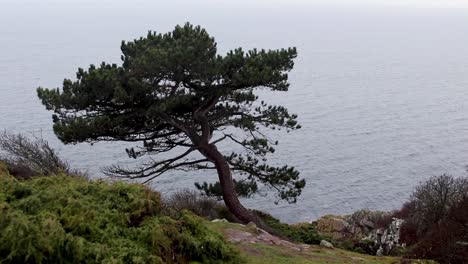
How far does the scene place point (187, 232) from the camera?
632 centimetres

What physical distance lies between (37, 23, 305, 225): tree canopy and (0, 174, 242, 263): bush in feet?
37.6

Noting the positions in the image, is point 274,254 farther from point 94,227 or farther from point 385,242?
point 385,242

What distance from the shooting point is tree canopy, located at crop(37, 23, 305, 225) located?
18.0 metres

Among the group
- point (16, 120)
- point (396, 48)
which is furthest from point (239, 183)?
point (396, 48)

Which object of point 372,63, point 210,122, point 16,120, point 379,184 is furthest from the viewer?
point 372,63

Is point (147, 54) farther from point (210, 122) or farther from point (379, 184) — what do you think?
point (379, 184)

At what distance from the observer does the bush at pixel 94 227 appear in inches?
194

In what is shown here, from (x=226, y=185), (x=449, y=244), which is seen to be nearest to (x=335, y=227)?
(x=226, y=185)

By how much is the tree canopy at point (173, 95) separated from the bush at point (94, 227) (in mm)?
11449

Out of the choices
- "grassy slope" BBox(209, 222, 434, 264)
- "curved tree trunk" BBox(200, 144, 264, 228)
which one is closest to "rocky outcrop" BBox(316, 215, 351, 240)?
"curved tree trunk" BBox(200, 144, 264, 228)

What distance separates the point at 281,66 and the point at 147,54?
16.2 ft

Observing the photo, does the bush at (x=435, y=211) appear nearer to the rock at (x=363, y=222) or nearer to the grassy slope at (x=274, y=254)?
the rock at (x=363, y=222)

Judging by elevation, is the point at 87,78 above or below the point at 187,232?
above

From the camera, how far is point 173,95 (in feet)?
60.8
